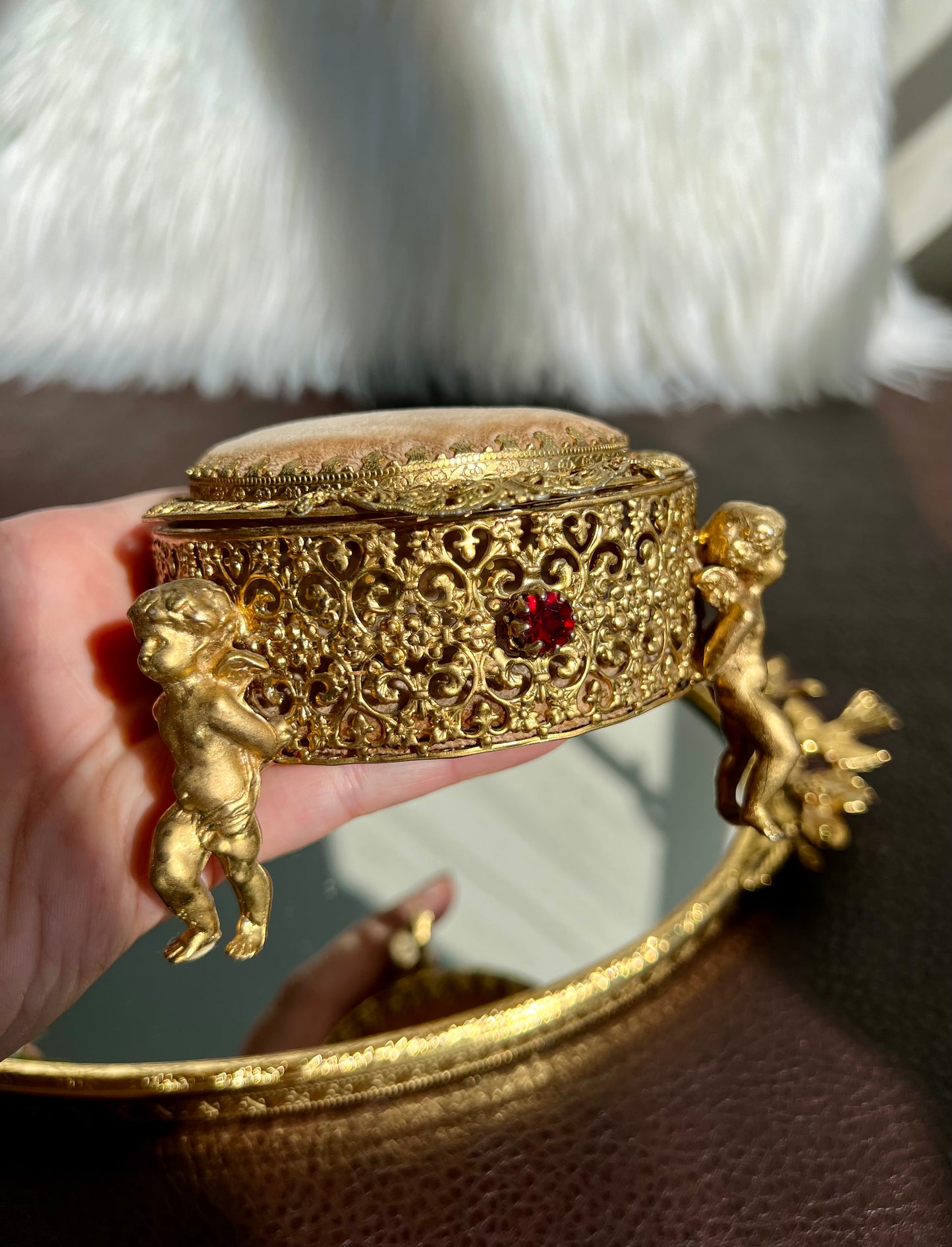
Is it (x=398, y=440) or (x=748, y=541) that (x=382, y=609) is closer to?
(x=398, y=440)

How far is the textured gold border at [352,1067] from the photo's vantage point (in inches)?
41.4

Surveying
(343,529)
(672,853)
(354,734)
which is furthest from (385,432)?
(672,853)

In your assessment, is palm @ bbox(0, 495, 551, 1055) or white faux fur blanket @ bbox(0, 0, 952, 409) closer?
palm @ bbox(0, 495, 551, 1055)

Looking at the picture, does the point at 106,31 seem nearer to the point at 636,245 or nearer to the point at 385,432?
the point at 636,245

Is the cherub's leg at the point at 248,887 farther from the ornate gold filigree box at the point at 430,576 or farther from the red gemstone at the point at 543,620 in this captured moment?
the red gemstone at the point at 543,620

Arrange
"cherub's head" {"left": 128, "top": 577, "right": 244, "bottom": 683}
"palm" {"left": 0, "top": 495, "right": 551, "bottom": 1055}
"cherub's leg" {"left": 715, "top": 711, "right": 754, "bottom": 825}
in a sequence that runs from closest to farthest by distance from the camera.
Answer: "cherub's head" {"left": 128, "top": 577, "right": 244, "bottom": 683}, "palm" {"left": 0, "top": 495, "right": 551, "bottom": 1055}, "cherub's leg" {"left": 715, "top": 711, "right": 754, "bottom": 825}

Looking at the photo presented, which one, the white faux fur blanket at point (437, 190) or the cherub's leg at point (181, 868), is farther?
the white faux fur blanket at point (437, 190)

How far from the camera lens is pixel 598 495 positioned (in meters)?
0.91

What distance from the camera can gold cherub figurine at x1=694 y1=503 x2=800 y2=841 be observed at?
40.4 inches

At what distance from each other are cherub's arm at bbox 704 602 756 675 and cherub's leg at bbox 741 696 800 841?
73mm

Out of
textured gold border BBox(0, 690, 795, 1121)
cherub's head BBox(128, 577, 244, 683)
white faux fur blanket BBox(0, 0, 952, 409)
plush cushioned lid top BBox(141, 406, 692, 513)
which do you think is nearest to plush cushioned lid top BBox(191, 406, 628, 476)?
plush cushioned lid top BBox(141, 406, 692, 513)

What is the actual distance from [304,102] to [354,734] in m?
1.46

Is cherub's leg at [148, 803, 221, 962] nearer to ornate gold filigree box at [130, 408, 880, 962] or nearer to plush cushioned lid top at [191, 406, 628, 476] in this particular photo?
ornate gold filigree box at [130, 408, 880, 962]

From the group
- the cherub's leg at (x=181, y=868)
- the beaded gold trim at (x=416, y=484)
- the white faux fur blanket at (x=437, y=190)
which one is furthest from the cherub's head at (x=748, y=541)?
the white faux fur blanket at (x=437, y=190)
